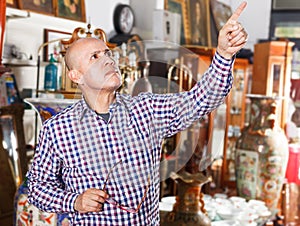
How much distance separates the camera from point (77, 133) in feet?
2.11

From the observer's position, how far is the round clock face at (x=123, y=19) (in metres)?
2.77

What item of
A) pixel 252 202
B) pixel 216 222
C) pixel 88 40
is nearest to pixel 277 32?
pixel 252 202

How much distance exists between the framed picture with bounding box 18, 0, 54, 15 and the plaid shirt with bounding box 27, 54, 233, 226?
139cm

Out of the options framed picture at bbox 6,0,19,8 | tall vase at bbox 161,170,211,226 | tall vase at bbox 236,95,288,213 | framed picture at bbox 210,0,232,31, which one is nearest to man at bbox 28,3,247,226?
tall vase at bbox 161,170,211,226

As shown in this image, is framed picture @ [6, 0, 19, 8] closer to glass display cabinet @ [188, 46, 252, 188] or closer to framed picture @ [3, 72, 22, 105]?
framed picture @ [3, 72, 22, 105]

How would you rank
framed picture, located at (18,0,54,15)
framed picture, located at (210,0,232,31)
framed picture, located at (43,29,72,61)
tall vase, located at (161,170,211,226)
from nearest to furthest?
tall vase, located at (161,170,211,226)
framed picture, located at (18,0,54,15)
framed picture, located at (43,29,72,61)
framed picture, located at (210,0,232,31)

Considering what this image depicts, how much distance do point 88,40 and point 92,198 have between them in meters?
0.23

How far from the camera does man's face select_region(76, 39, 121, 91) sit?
0.61 metres

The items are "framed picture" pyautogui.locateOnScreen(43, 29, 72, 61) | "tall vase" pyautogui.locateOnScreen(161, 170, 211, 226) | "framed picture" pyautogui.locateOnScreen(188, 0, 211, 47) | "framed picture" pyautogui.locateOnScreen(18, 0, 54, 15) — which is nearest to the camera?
"tall vase" pyautogui.locateOnScreen(161, 170, 211, 226)

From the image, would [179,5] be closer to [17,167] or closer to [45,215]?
[17,167]

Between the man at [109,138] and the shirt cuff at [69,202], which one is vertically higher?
the man at [109,138]

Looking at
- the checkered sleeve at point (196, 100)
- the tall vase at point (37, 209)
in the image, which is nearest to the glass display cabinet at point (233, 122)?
the tall vase at point (37, 209)

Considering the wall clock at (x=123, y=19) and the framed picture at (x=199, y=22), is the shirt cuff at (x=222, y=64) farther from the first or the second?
the framed picture at (x=199, y=22)

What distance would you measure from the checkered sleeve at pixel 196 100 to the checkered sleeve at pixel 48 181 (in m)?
0.17
